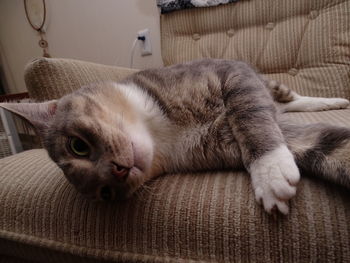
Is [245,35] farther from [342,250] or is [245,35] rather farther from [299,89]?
[342,250]

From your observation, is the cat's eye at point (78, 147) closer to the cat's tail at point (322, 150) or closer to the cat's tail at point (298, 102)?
the cat's tail at point (322, 150)

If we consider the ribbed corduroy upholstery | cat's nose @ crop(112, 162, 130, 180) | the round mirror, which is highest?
the round mirror

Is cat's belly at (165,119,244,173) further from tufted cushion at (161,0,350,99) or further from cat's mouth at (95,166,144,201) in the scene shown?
tufted cushion at (161,0,350,99)

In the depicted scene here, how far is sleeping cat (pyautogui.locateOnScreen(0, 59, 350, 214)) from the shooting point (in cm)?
50

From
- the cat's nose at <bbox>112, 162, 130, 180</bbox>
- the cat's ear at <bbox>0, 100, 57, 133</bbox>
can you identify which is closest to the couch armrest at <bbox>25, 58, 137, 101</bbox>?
the cat's ear at <bbox>0, 100, 57, 133</bbox>

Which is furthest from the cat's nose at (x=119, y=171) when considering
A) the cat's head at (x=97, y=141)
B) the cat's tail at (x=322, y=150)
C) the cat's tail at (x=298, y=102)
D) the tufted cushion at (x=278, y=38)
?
the tufted cushion at (x=278, y=38)

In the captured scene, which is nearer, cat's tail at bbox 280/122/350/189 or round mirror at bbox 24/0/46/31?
cat's tail at bbox 280/122/350/189

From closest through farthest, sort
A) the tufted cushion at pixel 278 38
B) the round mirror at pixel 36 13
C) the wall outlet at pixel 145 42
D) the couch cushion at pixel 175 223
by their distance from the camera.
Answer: the couch cushion at pixel 175 223 < the tufted cushion at pixel 278 38 < the wall outlet at pixel 145 42 < the round mirror at pixel 36 13

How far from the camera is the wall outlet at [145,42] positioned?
6.16 feet

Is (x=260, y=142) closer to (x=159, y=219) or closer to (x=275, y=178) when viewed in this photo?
(x=275, y=178)

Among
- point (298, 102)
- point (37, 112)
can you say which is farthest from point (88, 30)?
point (298, 102)

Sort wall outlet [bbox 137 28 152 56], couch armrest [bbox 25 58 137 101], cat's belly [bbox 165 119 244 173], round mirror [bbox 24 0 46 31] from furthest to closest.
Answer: round mirror [bbox 24 0 46 31] → wall outlet [bbox 137 28 152 56] → couch armrest [bbox 25 58 137 101] → cat's belly [bbox 165 119 244 173]

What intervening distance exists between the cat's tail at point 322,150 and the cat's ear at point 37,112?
0.66m

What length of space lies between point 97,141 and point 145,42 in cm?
153
